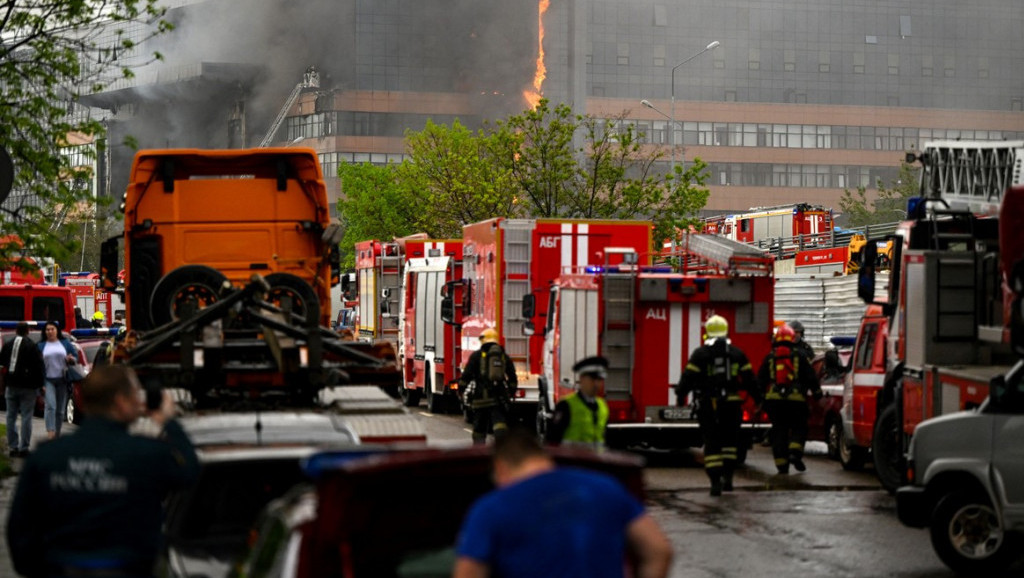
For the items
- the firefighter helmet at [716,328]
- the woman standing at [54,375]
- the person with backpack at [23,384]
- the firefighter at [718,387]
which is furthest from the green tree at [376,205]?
the firefighter at [718,387]

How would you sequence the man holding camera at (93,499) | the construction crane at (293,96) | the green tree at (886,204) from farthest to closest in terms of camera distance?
the construction crane at (293,96) → the green tree at (886,204) → the man holding camera at (93,499)

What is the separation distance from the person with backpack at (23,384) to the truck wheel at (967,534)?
11897 mm

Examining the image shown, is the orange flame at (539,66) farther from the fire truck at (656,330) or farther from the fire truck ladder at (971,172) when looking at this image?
the fire truck ladder at (971,172)

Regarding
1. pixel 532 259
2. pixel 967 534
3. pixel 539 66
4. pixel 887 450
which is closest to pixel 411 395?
pixel 532 259

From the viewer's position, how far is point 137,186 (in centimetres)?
1538

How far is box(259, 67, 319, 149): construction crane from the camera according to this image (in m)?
100

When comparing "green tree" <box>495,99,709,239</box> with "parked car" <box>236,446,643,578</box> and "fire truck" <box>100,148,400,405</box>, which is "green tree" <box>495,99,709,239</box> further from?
"parked car" <box>236,446,643,578</box>

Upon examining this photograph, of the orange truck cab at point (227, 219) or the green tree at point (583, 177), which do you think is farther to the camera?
the green tree at point (583, 177)

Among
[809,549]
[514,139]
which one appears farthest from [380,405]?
[514,139]

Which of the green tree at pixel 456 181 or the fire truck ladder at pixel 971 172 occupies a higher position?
the green tree at pixel 456 181

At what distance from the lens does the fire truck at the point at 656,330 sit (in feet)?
59.2

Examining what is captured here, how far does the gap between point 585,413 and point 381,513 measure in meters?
5.68

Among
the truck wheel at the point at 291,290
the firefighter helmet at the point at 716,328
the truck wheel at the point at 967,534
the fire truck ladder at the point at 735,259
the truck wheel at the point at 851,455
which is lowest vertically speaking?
the truck wheel at the point at 851,455

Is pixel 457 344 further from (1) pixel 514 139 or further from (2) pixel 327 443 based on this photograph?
(2) pixel 327 443
